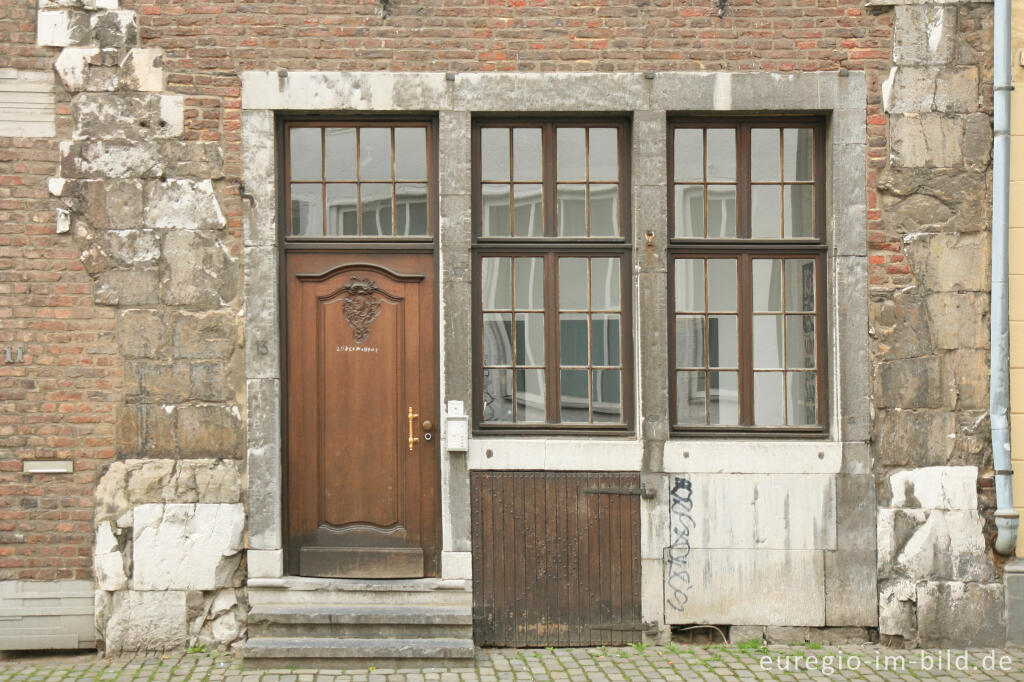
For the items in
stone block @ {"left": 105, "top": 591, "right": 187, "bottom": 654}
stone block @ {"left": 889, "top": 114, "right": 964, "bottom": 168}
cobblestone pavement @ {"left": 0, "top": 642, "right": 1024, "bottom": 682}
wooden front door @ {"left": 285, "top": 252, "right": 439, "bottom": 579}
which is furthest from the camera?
wooden front door @ {"left": 285, "top": 252, "right": 439, "bottom": 579}

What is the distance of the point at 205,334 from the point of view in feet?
18.1

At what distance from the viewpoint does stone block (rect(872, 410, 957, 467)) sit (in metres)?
5.55

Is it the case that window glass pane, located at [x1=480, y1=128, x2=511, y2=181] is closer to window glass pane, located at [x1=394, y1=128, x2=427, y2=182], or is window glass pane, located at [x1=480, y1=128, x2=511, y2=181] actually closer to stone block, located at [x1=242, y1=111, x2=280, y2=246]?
window glass pane, located at [x1=394, y1=128, x2=427, y2=182]

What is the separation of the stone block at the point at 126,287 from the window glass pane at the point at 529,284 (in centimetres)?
218

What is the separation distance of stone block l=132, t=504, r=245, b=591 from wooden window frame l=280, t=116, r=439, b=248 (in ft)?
5.54

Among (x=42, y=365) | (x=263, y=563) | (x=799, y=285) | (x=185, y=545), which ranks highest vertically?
(x=799, y=285)

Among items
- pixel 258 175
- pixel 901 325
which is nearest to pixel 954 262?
pixel 901 325

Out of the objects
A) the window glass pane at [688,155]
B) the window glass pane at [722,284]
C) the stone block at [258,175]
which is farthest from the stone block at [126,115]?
the window glass pane at [722,284]

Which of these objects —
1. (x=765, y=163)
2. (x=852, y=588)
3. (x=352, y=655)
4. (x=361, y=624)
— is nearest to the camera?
(x=352, y=655)

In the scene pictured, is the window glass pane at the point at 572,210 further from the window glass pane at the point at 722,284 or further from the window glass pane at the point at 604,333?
the window glass pane at the point at 722,284

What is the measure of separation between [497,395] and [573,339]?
59cm

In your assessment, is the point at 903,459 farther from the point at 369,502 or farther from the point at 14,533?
the point at 14,533

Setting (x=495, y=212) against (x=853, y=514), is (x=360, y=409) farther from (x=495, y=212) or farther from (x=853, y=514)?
(x=853, y=514)

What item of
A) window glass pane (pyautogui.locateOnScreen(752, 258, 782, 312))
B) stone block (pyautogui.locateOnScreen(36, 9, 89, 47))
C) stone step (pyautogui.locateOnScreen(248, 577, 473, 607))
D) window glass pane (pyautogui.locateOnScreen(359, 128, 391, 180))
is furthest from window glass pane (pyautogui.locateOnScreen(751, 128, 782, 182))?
stone block (pyautogui.locateOnScreen(36, 9, 89, 47))
